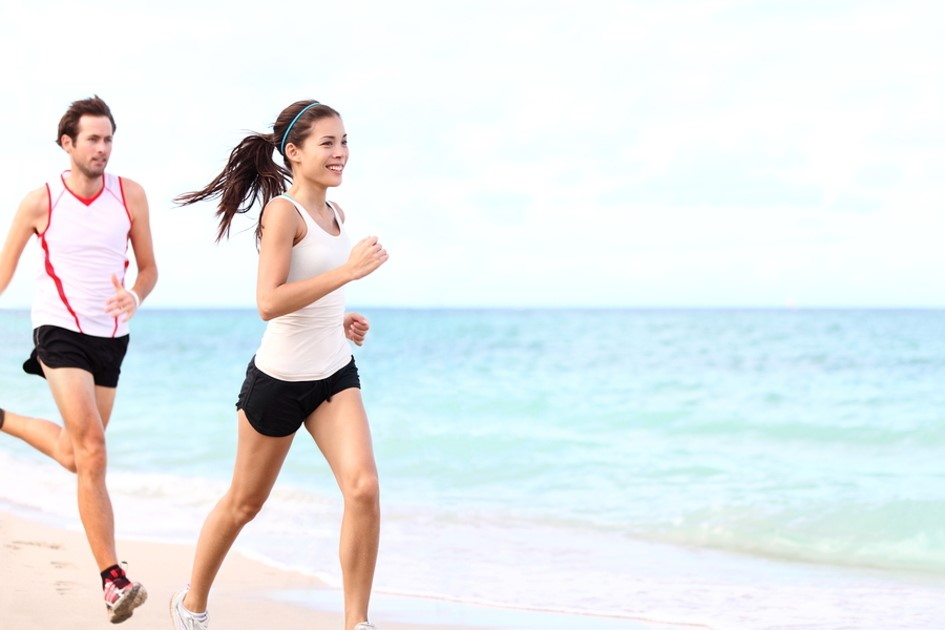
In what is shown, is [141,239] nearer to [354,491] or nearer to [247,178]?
[247,178]

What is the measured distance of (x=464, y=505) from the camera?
8.23 m

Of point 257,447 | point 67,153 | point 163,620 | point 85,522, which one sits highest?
point 67,153

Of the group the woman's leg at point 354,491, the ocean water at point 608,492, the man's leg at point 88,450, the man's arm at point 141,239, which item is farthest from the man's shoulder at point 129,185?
the ocean water at point 608,492

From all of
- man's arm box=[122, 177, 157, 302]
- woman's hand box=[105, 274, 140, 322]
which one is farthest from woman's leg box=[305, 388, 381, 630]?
man's arm box=[122, 177, 157, 302]

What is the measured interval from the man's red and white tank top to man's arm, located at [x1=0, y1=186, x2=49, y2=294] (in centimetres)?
3

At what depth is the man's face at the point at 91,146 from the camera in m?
4.21

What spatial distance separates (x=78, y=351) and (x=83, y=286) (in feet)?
0.81

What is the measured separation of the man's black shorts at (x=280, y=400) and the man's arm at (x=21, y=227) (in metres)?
1.26

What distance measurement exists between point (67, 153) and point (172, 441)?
27.7ft

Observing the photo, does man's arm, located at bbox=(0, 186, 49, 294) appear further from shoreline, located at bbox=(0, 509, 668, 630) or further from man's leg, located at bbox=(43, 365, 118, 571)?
shoreline, located at bbox=(0, 509, 668, 630)

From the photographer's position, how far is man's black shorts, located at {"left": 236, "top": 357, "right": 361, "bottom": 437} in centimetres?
355

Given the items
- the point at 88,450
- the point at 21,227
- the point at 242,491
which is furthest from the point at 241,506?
the point at 21,227

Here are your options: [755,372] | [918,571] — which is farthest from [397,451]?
[755,372]

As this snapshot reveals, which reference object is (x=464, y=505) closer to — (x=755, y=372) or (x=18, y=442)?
(x=18, y=442)
